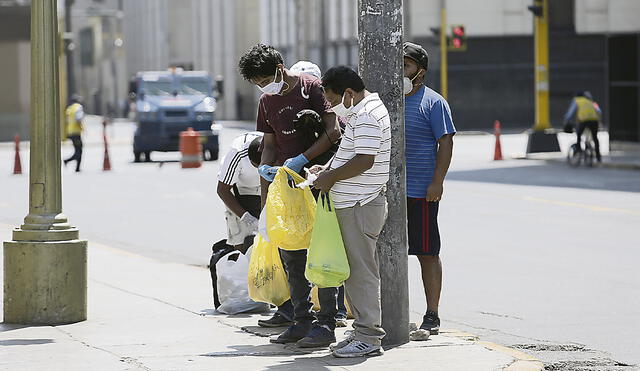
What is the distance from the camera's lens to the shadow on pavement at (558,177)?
24.0 m

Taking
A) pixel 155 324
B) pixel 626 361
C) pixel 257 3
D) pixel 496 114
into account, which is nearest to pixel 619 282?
pixel 626 361

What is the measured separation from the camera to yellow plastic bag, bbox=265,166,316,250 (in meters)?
8.20

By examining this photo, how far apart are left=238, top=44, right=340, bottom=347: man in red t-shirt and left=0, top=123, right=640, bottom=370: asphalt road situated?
4.88 feet

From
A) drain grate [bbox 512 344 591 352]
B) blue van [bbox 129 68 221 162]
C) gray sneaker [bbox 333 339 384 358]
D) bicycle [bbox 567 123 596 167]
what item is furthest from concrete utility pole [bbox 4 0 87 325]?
blue van [bbox 129 68 221 162]

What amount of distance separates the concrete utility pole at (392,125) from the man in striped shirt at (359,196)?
0.30 metres

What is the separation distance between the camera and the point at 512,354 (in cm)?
818

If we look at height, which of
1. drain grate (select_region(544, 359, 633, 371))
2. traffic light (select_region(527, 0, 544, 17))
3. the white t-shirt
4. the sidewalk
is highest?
traffic light (select_region(527, 0, 544, 17))

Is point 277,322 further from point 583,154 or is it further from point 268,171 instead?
point 583,154

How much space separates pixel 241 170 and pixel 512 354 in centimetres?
276

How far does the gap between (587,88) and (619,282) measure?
155ft

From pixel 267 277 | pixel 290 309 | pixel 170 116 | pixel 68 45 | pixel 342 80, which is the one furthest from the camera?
pixel 68 45

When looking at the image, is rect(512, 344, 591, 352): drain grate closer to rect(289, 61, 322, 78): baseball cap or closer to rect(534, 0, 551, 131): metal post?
rect(289, 61, 322, 78): baseball cap

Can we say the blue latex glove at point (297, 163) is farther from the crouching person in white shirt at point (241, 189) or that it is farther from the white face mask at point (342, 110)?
the crouching person in white shirt at point (241, 189)

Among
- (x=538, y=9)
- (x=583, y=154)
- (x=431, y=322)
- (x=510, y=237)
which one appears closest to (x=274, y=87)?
(x=431, y=322)
